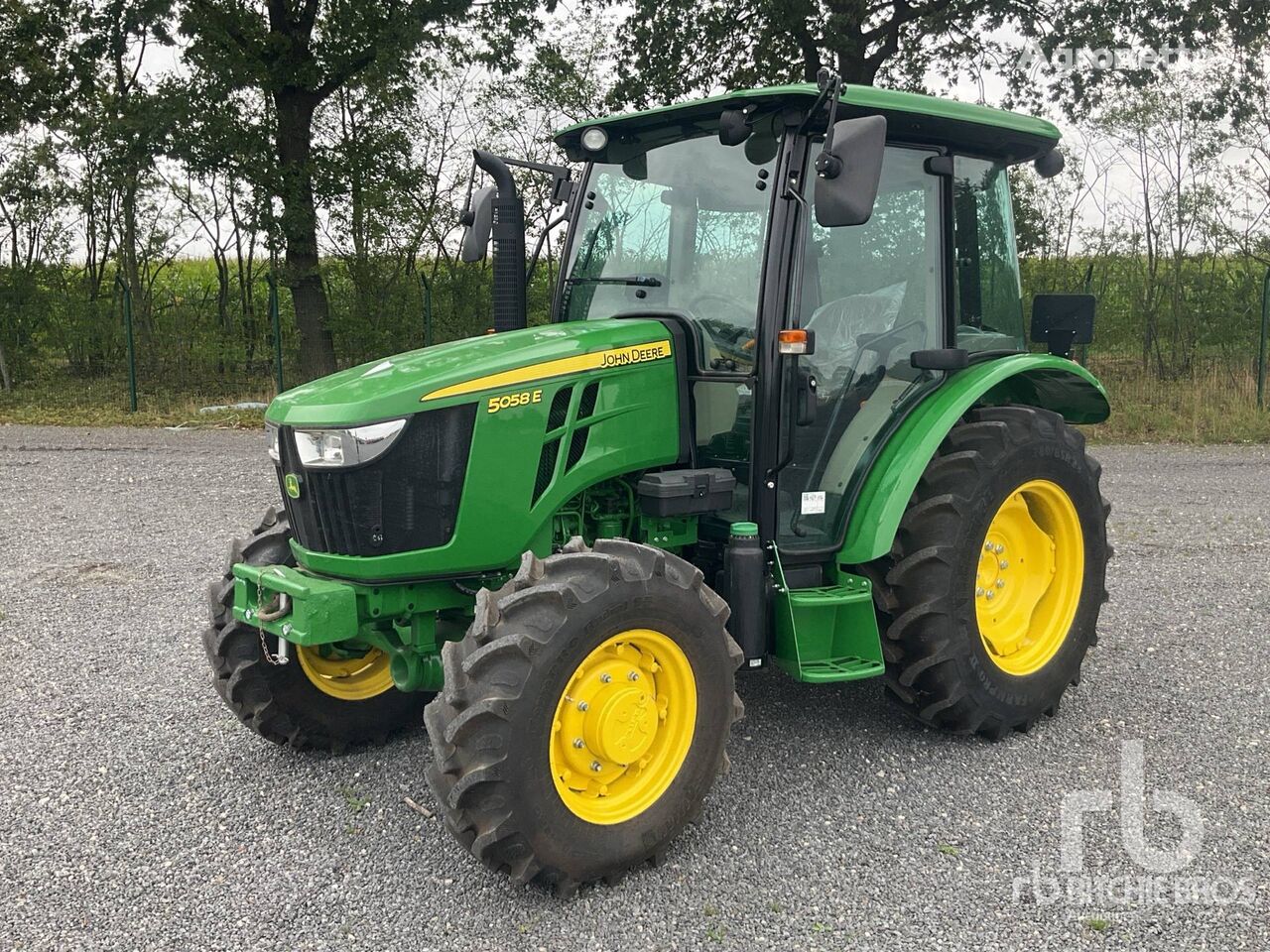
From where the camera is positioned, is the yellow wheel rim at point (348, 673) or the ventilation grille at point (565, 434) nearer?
the ventilation grille at point (565, 434)

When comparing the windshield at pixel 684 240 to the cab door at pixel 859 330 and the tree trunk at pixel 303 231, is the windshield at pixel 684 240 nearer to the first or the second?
the cab door at pixel 859 330

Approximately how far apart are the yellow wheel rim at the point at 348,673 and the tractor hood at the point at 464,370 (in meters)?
0.91

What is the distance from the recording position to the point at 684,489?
3.50 m

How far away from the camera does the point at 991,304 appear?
435cm

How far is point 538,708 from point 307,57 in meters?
12.8

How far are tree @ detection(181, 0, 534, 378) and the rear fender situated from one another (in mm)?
10678

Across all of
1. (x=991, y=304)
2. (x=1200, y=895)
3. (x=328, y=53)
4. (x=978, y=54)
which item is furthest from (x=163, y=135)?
(x=1200, y=895)

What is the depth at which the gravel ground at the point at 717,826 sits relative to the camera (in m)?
2.79

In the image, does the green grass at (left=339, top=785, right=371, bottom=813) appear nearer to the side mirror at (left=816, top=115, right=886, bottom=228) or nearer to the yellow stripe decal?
the yellow stripe decal

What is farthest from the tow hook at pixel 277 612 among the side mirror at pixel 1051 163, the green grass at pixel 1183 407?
the green grass at pixel 1183 407

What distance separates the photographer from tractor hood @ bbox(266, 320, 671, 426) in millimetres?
3109

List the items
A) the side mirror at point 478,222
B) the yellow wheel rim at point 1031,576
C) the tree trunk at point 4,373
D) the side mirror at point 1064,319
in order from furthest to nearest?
the tree trunk at point 4,373 < the side mirror at point 1064,319 < the yellow wheel rim at point 1031,576 < the side mirror at point 478,222

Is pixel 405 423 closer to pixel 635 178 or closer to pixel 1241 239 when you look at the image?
pixel 635 178

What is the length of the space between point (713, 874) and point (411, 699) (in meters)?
1.46
